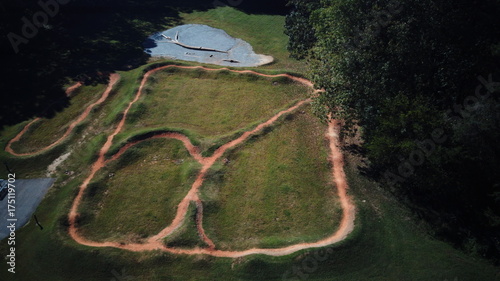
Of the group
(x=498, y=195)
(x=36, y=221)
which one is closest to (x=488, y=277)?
(x=498, y=195)

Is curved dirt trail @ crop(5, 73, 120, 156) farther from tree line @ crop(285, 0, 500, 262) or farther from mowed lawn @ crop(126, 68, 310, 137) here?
tree line @ crop(285, 0, 500, 262)

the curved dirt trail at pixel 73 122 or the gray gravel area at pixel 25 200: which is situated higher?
the curved dirt trail at pixel 73 122

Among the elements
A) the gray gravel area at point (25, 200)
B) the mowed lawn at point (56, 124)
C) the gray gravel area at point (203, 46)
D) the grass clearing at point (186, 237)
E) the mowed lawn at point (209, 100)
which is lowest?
the gray gravel area at point (25, 200)

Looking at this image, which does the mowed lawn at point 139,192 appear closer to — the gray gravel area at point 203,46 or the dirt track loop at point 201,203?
the dirt track loop at point 201,203

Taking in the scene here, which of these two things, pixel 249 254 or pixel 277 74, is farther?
pixel 277 74

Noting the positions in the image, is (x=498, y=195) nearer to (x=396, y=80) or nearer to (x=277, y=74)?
(x=396, y=80)

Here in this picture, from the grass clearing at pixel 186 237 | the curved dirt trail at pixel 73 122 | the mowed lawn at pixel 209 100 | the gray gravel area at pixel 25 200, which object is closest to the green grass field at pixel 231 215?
the grass clearing at pixel 186 237

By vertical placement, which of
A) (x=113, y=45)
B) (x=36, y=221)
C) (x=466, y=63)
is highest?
(x=466, y=63)
